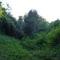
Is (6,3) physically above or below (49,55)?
above

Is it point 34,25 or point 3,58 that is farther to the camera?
point 34,25

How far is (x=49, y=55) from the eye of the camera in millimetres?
14195

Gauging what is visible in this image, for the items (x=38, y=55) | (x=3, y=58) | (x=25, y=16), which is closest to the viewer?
(x=3, y=58)

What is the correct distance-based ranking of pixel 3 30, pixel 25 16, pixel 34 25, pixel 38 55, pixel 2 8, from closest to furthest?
pixel 38 55 → pixel 2 8 → pixel 3 30 → pixel 34 25 → pixel 25 16

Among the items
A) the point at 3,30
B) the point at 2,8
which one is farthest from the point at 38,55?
the point at 3,30

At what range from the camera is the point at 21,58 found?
1373 centimetres

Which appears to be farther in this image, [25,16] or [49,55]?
[25,16]

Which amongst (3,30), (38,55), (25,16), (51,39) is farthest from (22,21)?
(38,55)

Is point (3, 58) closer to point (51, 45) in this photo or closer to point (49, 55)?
point (49, 55)

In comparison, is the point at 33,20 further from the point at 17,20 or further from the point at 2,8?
the point at 2,8

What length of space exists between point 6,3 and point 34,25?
1979cm

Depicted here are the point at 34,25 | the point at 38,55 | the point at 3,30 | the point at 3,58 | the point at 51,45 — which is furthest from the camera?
the point at 34,25

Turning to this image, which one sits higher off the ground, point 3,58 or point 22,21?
point 22,21

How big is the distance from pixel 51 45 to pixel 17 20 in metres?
26.8
